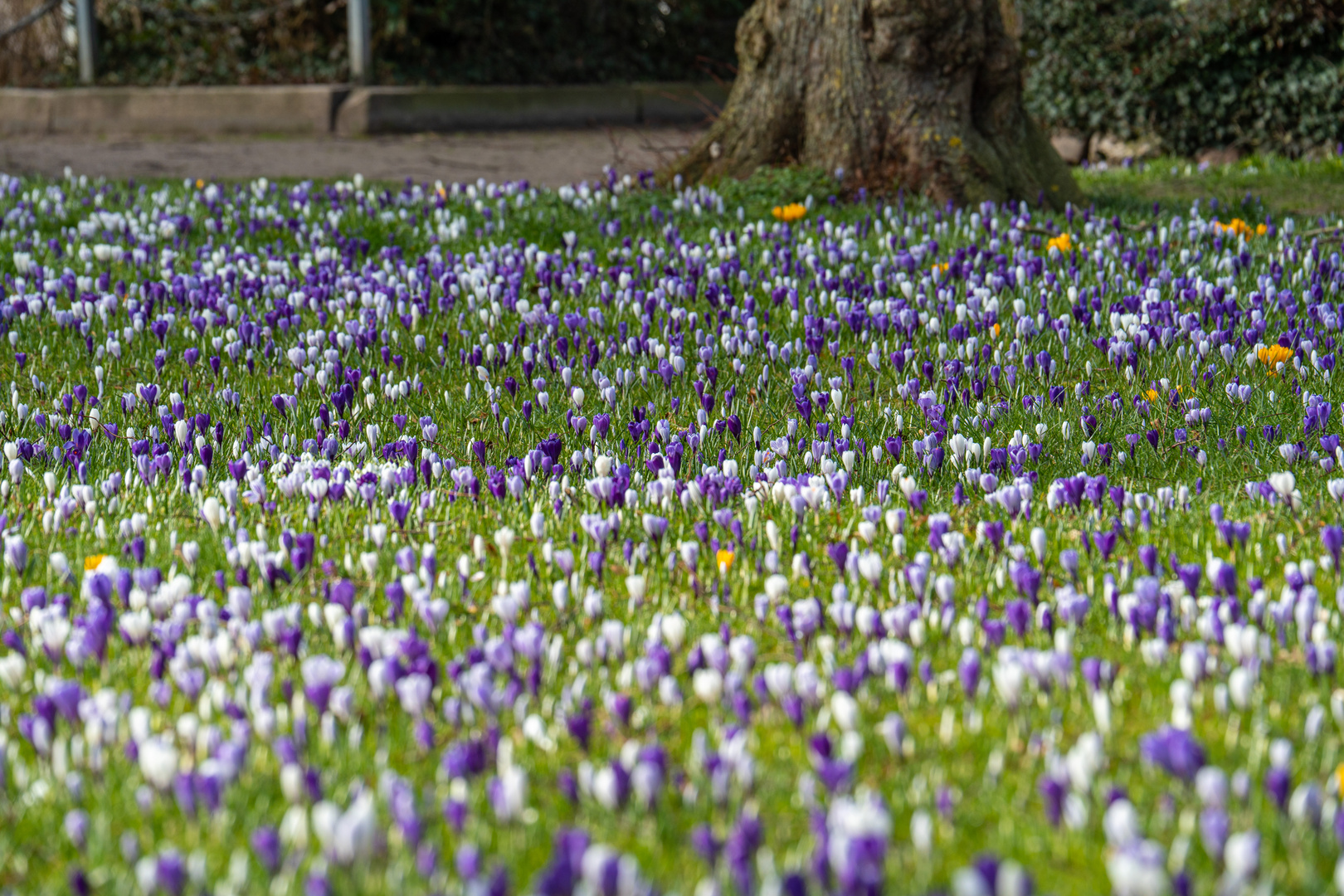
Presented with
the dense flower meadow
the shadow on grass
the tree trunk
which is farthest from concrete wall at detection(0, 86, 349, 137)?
the dense flower meadow

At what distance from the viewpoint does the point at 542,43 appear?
2211cm

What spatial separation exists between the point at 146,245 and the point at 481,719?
6917mm

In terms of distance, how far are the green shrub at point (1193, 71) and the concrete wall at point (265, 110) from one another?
447cm

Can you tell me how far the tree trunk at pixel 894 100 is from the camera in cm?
977

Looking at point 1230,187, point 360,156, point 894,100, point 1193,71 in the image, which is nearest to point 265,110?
point 360,156

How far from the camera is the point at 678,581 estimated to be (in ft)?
12.3

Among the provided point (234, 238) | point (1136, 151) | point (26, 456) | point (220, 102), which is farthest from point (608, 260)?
point (220, 102)

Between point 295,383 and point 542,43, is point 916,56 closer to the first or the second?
point 295,383

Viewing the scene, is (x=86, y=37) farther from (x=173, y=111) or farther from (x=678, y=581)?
(x=678, y=581)

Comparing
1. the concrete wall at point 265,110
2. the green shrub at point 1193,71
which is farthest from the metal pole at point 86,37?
the green shrub at point 1193,71

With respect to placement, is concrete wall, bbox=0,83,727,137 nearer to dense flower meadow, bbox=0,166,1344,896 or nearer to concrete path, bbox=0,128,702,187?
concrete path, bbox=0,128,702,187

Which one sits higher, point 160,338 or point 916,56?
point 916,56

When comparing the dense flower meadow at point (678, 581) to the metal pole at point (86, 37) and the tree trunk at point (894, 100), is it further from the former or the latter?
the metal pole at point (86, 37)

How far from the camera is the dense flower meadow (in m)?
2.35
